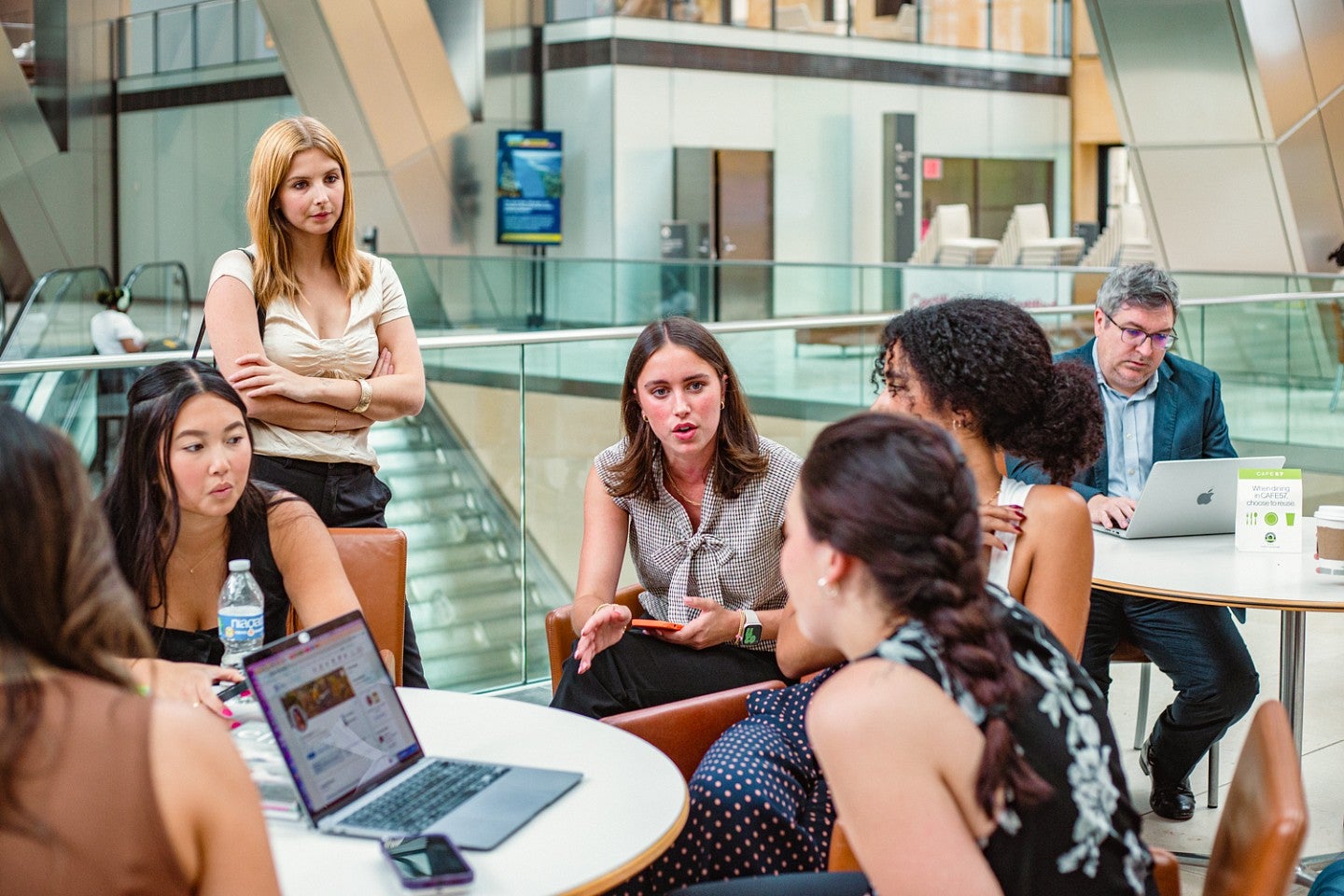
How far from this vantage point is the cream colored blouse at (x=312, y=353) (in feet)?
10.6

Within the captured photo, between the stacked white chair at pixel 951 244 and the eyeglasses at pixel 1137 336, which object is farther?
the stacked white chair at pixel 951 244

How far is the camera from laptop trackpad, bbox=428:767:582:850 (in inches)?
69.2

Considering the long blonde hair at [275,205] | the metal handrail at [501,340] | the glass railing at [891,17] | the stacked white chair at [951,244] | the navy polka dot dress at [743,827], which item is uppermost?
the glass railing at [891,17]

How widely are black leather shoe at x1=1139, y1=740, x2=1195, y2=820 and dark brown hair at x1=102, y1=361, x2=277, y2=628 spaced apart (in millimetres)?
2339

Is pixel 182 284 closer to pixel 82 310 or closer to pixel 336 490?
pixel 82 310

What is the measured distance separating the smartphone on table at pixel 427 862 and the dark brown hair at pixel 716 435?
1.31m

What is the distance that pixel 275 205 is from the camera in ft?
10.6

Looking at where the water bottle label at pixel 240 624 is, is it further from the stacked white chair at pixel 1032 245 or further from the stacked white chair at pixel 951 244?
the stacked white chair at pixel 1032 245

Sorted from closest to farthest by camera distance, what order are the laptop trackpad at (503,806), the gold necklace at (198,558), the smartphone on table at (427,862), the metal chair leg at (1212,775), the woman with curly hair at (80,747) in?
the woman with curly hair at (80,747), the smartphone on table at (427,862), the laptop trackpad at (503,806), the gold necklace at (198,558), the metal chair leg at (1212,775)

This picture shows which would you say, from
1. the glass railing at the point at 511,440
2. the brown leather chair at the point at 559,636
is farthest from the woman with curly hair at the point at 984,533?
the glass railing at the point at 511,440

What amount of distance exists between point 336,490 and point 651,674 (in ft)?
3.07

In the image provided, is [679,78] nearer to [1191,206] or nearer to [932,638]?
[1191,206]

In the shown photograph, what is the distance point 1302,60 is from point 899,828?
10.2 meters

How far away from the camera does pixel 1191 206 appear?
11.0 meters
